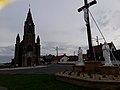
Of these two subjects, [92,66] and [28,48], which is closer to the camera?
[92,66]

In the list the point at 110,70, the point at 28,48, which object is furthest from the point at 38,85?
the point at 28,48

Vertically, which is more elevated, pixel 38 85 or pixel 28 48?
pixel 28 48

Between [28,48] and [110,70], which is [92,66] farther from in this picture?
[28,48]

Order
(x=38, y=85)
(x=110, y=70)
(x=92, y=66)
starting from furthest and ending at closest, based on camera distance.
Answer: (x=92, y=66)
(x=110, y=70)
(x=38, y=85)

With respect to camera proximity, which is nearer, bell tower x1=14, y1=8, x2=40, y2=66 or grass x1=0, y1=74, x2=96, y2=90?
grass x1=0, y1=74, x2=96, y2=90

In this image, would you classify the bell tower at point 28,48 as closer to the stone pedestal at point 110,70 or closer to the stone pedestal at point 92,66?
the stone pedestal at point 92,66

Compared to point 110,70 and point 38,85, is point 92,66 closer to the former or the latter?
point 110,70

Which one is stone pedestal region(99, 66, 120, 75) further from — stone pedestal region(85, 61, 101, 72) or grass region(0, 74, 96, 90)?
grass region(0, 74, 96, 90)

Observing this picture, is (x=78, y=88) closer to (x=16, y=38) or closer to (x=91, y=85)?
(x=91, y=85)

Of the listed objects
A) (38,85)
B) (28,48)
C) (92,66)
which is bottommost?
(38,85)

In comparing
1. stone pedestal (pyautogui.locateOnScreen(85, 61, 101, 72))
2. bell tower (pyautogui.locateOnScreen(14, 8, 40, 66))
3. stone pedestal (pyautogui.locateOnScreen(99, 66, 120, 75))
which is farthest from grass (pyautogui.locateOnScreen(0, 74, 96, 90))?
bell tower (pyautogui.locateOnScreen(14, 8, 40, 66))

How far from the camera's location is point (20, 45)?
56.9 metres

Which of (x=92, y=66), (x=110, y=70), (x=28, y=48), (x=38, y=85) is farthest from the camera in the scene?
(x=28, y=48)

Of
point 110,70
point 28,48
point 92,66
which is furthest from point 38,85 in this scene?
point 28,48
